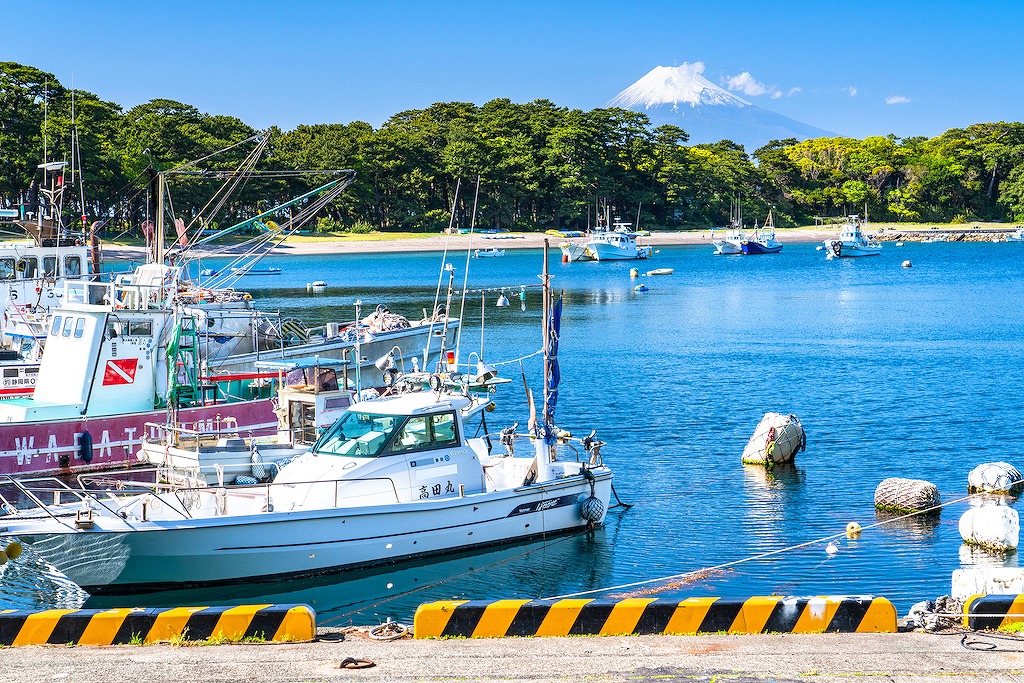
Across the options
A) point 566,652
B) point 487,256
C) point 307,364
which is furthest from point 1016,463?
point 487,256

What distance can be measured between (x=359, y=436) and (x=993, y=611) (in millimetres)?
10533

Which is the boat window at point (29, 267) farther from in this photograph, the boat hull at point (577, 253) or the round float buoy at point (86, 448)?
the boat hull at point (577, 253)

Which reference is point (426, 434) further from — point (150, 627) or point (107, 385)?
point (107, 385)

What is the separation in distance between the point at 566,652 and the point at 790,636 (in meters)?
2.32

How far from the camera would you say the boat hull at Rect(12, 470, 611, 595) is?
16.9 meters

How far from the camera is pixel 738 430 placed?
31250 mm

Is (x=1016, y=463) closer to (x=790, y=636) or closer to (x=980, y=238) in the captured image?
(x=790, y=636)

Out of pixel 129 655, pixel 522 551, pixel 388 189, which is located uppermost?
pixel 388 189

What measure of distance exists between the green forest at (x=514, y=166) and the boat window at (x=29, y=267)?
70742 millimetres

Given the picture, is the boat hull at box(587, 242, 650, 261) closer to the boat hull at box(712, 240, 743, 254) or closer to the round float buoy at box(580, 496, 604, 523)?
the boat hull at box(712, 240, 743, 254)

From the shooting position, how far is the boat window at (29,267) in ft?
113

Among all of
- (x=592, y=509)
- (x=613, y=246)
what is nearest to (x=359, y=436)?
(x=592, y=509)

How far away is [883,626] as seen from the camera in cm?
1167

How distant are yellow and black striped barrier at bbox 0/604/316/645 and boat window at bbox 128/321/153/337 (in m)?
13.4
